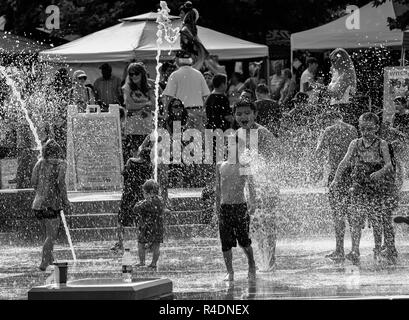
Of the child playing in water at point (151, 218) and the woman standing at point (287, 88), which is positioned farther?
the woman standing at point (287, 88)

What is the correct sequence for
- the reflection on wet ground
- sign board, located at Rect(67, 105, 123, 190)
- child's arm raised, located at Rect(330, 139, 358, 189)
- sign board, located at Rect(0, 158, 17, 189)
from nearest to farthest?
the reflection on wet ground → child's arm raised, located at Rect(330, 139, 358, 189) → sign board, located at Rect(67, 105, 123, 190) → sign board, located at Rect(0, 158, 17, 189)

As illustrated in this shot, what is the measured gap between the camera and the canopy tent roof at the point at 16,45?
97.9 ft

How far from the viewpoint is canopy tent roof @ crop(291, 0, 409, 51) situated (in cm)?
2556

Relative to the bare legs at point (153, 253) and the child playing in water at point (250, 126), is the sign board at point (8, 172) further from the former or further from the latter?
the child playing in water at point (250, 126)

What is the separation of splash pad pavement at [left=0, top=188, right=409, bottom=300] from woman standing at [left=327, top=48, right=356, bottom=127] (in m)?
1.53

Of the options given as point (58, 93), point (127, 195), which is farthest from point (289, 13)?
point (127, 195)

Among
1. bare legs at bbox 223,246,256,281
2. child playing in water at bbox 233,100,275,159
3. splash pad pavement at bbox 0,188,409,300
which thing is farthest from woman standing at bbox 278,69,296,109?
bare legs at bbox 223,246,256,281

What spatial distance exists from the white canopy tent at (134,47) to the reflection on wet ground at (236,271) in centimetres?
812

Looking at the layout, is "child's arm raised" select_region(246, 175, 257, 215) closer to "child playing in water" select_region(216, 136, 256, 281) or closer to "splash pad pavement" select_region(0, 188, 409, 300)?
"child playing in water" select_region(216, 136, 256, 281)

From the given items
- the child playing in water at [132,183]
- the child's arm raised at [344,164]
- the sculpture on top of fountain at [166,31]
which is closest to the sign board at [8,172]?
the sculpture on top of fountain at [166,31]

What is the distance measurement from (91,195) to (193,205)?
1806mm

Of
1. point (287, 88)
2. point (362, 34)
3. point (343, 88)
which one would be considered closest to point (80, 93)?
point (287, 88)

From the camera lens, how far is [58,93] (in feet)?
70.4

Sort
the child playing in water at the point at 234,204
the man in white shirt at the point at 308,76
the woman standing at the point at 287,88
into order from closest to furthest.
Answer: the child playing in water at the point at 234,204 < the woman standing at the point at 287,88 < the man in white shirt at the point at 308,76
